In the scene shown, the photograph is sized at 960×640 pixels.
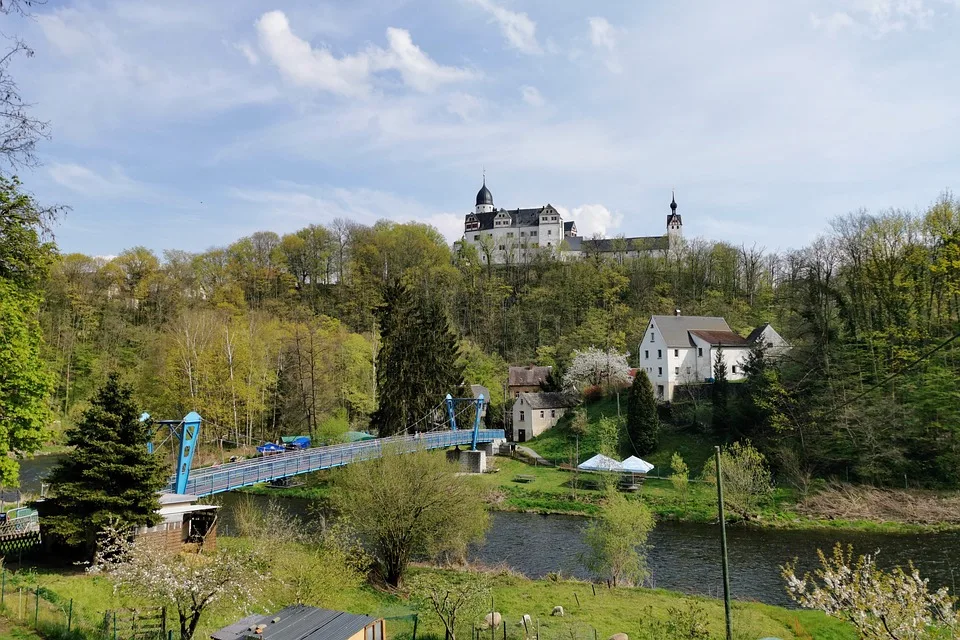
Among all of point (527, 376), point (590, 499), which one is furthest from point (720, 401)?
point (527, 376)

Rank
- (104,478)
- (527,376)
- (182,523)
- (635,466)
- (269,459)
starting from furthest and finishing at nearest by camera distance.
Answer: (527,376), (635,466), (269,459), (182,523), (104,478)

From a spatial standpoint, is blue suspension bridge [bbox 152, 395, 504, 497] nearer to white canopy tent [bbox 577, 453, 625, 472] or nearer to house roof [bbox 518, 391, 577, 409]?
house roof [bbox 518, 391, 577, 409]

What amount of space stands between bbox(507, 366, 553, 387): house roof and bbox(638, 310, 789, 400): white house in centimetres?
1001

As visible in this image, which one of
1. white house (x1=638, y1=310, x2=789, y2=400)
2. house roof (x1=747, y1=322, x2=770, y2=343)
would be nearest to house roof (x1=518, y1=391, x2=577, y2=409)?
Answer: white house (x1=638, y1=310, x2=789, y2=400)

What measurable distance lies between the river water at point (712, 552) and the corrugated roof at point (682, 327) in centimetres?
2235

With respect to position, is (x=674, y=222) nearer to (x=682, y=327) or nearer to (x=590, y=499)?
(x=682, y=327)

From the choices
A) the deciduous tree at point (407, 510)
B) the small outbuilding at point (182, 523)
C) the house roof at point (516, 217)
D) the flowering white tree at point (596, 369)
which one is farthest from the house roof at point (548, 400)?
the house roof at point (516, 217)

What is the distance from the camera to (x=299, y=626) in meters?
10.6

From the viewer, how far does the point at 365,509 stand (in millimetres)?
19234

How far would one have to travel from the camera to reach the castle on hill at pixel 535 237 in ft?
282

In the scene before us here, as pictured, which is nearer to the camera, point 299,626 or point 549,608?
point 299,626

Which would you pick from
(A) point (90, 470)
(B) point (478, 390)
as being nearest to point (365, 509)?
(A) point (90, 470)

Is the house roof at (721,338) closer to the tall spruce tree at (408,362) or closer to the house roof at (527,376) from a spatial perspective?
the house roof at (527,376)

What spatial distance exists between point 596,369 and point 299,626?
41.4 m
